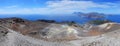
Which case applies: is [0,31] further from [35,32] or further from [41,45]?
[35,32]

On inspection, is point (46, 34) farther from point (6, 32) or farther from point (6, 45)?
point (6, 45)

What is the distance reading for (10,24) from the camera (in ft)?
187

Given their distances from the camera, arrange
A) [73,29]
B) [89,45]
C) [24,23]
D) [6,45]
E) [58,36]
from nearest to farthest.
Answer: [6,45] < [89,45] < [58,36] < [73,29] < [24,23]

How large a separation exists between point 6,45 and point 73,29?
26.8m

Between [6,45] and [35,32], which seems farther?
[35,32]

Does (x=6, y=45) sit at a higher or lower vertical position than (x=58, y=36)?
higher

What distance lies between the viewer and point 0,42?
3384cm

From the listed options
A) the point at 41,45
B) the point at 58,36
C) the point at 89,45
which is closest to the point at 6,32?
the point at 41,45

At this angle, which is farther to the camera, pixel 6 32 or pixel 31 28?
pixel 31 28

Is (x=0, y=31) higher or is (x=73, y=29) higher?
(x=0, y=31)

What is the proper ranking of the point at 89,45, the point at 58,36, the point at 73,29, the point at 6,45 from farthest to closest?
the point at 73,29, the point at 58,36, the point at 89,45, the point at 6,45

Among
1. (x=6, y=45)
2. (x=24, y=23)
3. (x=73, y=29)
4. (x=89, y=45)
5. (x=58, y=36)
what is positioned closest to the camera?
(x=6, y=45)

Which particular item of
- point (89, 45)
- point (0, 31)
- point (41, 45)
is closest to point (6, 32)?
point (0, 31)

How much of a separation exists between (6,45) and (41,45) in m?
4.52
